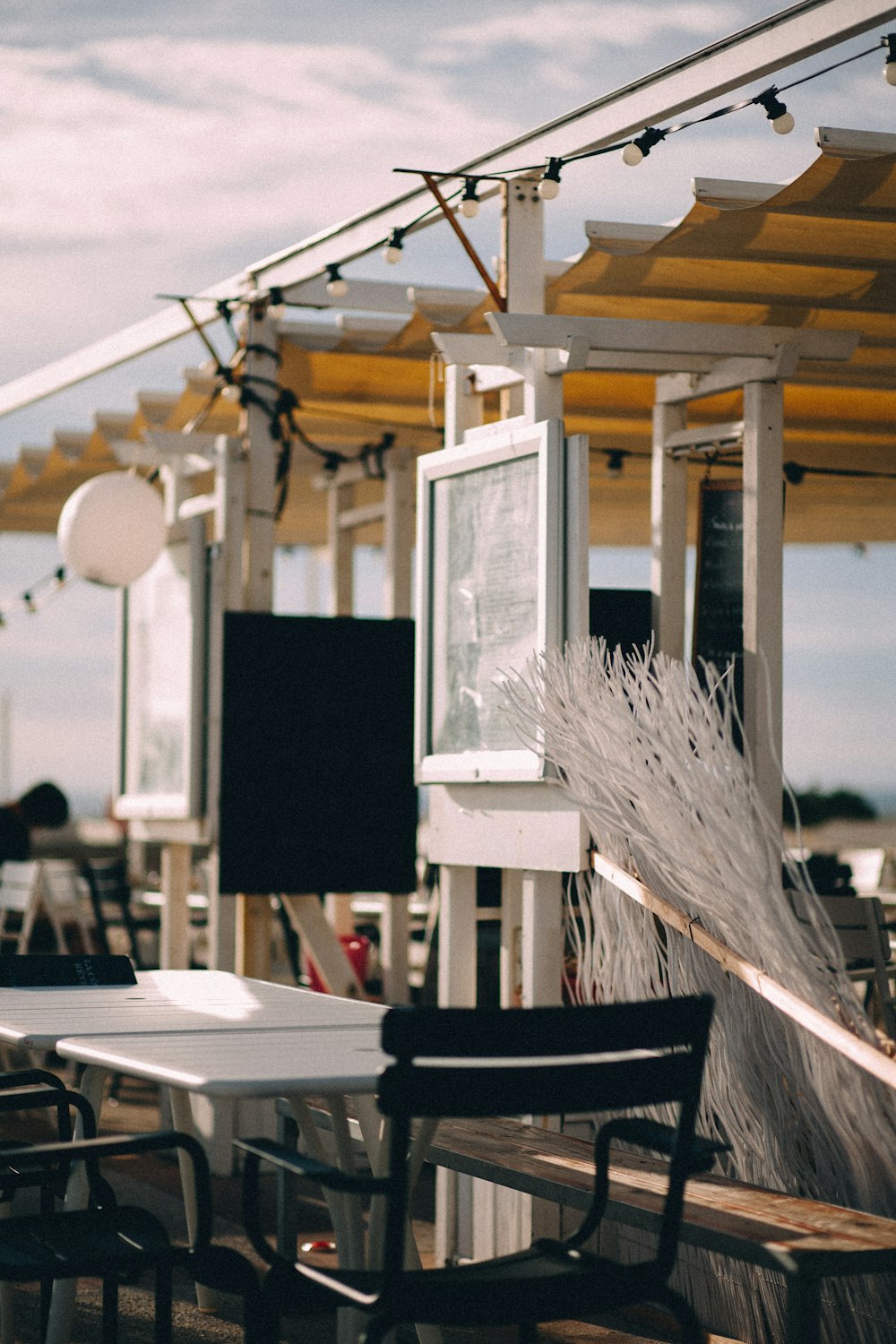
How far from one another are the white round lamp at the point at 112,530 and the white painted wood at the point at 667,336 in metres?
2.20

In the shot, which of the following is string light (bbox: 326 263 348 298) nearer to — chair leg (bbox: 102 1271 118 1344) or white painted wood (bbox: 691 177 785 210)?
white painted wood (bbox: 691 177 785 210)

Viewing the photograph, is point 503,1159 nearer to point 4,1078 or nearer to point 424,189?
point 4,1078

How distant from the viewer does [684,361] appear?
4859mm

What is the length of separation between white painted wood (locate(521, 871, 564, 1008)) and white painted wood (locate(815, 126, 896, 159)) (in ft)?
5.83

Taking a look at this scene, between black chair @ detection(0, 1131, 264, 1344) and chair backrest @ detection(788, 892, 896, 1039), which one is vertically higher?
chair backrest @ detection(788, 892, 896, 1039)

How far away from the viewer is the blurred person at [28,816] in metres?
8.23

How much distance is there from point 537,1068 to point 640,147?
106 inches

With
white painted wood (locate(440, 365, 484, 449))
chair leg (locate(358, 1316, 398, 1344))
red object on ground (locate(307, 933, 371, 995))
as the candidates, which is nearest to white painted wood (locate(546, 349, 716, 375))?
white painted wood (locate(440, 365, 484, 449))

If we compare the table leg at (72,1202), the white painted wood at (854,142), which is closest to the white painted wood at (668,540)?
the white painted wood at (854,142)

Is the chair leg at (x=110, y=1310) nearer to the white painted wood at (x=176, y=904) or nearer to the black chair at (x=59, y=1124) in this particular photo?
→ the black chair at (x=59, y=1124)

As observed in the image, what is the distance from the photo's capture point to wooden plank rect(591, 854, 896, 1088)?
3.02 meters

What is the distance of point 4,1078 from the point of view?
3553mm

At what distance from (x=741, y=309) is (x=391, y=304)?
1.28 meters

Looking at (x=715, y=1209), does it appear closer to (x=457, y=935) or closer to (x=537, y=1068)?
(x=537, y=1068)
